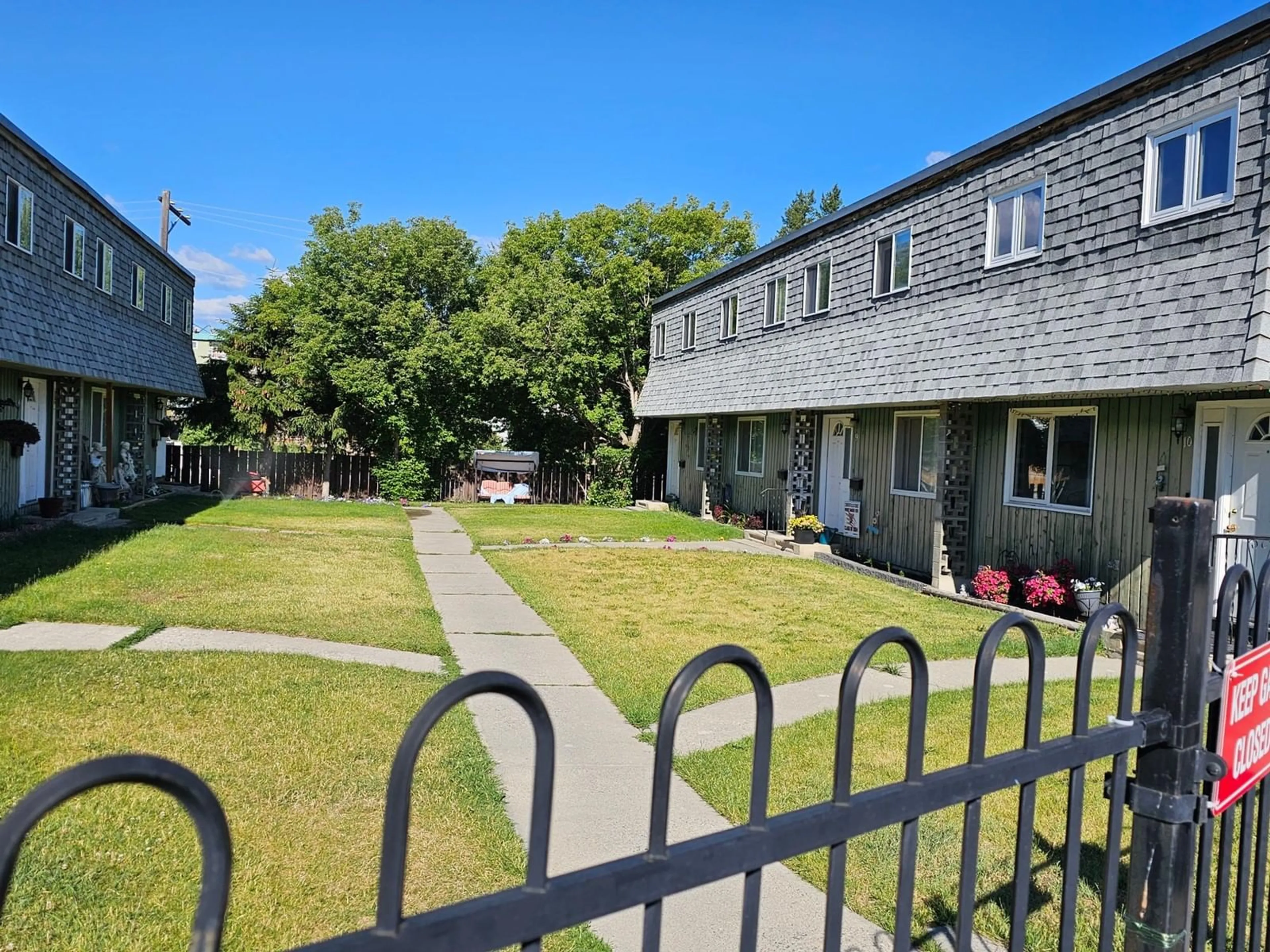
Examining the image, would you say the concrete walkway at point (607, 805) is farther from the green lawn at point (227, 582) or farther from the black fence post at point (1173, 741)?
the black fence post at point (1173, 741)

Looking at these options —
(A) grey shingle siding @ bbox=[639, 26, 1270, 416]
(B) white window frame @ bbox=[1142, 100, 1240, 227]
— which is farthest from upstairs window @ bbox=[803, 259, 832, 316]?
(B) white window frame @ bbox=[1142, 100, 1240, 227]

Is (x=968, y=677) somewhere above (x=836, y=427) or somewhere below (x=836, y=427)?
below

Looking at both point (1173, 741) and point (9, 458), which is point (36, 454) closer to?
point (9, 458)

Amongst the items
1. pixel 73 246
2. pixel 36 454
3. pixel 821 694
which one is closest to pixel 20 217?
pixel 73 246

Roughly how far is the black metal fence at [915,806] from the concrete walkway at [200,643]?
214 inches

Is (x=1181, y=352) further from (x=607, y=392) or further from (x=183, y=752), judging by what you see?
(x=607, y=392)

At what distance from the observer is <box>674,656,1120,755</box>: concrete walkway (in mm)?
5691

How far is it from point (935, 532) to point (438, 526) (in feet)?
34.6

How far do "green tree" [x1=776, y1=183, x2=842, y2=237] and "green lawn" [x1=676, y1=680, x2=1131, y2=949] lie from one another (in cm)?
5655

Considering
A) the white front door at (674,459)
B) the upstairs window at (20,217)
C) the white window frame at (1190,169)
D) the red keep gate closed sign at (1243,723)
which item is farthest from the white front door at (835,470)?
the red keep gate closed sign at (1243,723)

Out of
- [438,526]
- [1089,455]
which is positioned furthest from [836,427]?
[438,526]

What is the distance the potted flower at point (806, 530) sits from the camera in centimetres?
1597

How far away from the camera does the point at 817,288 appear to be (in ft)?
54.6

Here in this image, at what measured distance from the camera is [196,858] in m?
3.81
